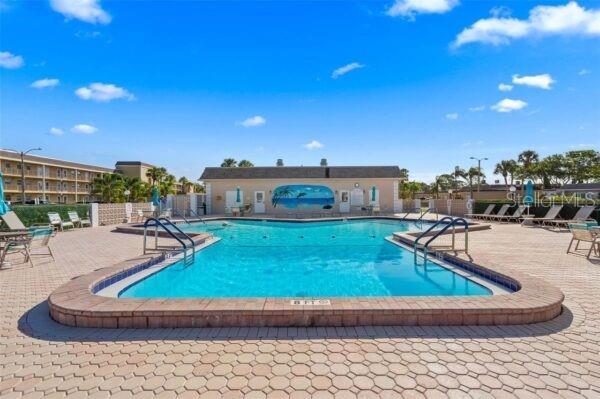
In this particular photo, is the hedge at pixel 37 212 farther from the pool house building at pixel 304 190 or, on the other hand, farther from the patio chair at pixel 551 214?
the patio chair at pixel 551 214

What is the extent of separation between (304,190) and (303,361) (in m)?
22.1

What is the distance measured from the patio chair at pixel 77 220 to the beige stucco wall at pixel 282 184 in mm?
9424

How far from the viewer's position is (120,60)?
1457 cm

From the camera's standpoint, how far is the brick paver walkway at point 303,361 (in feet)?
8.21

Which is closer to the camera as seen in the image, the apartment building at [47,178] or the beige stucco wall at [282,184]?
the beige stucco wall at [282,184]

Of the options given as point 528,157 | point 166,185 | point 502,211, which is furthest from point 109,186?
point 528,157

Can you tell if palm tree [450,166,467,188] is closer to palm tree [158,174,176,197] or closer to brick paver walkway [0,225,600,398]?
Result: palm tree [158,174,176,197]

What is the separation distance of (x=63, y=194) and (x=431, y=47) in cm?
6221

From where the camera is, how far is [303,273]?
308 inches

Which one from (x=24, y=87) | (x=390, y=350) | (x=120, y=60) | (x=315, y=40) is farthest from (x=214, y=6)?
(x=390, y=350)

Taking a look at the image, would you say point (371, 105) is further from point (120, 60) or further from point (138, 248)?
point (138, 248)

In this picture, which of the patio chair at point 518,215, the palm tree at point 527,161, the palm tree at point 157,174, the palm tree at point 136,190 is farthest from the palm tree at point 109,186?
the palm tree at point 527,161

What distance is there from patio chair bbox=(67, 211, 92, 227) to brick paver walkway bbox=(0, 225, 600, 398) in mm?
13434

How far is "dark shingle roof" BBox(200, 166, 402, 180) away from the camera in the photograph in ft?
81.0
